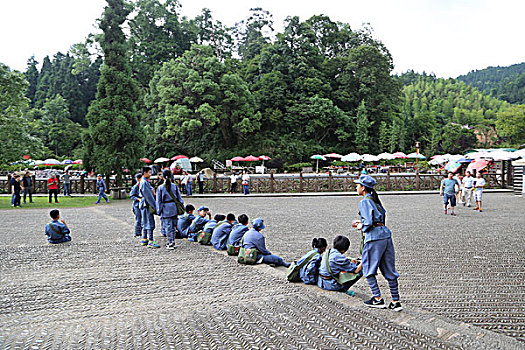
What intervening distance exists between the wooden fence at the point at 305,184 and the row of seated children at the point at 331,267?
828 inches

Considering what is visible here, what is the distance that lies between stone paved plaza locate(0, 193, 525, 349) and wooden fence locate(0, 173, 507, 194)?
686 inches

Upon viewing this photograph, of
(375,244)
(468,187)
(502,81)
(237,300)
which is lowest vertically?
(237,300)

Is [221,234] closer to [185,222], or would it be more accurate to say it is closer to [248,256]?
[248,256]

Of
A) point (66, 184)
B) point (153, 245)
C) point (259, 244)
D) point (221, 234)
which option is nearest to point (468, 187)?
point (221, 234)

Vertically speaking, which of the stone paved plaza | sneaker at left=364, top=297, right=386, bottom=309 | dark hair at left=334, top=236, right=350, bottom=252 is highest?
dark hair at left=334, top=236, right=350, bottom=252

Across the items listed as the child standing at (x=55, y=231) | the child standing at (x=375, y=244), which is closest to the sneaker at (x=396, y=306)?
the child standing at (x=375, y=244)

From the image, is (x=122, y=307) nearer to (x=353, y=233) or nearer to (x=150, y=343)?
(x=150, y=343)

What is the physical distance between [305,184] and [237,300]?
22418 mm

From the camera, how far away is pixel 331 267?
552 cm

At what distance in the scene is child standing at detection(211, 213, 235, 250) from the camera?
8.45 meters

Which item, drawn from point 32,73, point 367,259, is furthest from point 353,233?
point 32,73

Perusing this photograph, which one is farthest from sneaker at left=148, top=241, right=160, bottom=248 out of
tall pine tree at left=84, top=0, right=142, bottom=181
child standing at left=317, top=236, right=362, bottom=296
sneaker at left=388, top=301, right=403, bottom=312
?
tall pine tree at left=84, top=0, right=142, bottom=181

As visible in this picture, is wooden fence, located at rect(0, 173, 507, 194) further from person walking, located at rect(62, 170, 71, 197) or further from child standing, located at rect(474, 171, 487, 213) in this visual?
child standing, located at rect(474, 171, 487, 213)

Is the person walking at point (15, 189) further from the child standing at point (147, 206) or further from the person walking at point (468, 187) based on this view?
the person walking at point (468, 187)
